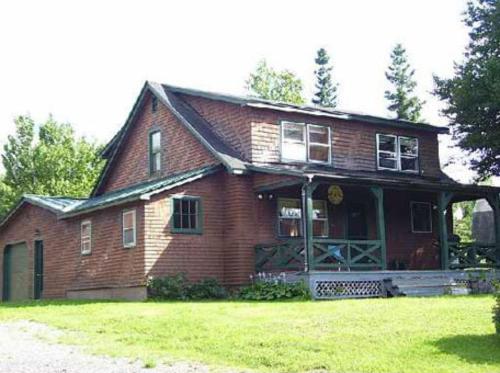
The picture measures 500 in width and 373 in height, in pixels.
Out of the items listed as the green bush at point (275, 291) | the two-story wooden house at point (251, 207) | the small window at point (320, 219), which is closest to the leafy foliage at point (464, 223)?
the two-story wooden house at point (251, 207)

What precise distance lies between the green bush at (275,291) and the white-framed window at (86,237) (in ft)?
21.8

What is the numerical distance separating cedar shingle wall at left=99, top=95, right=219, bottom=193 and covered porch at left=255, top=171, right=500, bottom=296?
3.18 m

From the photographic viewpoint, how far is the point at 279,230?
2377 cm

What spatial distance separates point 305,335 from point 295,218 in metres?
12.3

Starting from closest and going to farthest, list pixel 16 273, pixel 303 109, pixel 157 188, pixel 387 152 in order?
pixel 157 188 < pixel 303 109 < pixel 387 152 < pixel 16 273

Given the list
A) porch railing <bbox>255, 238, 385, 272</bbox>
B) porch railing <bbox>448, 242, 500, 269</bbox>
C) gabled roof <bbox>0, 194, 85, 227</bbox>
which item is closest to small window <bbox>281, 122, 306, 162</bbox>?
porch railing <bbox>255, 238, 385, 272</bbox>

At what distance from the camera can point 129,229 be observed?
23.0 metres

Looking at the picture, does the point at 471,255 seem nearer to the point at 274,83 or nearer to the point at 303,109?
the point at 303,109

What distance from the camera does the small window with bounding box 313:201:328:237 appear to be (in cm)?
2478

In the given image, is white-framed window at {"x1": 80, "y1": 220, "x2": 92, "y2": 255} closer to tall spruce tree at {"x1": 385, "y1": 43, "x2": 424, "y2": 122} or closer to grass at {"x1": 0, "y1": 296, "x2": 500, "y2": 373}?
grass at {"x1": 0, "y1": 296, "x2": 500, "y2": 373}

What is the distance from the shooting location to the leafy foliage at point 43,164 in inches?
1790

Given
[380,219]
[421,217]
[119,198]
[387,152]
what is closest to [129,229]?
[119,198]

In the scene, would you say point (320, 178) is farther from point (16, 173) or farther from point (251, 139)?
point (16, 173)

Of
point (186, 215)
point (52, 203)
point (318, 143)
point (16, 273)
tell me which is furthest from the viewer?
point (16, 273)
